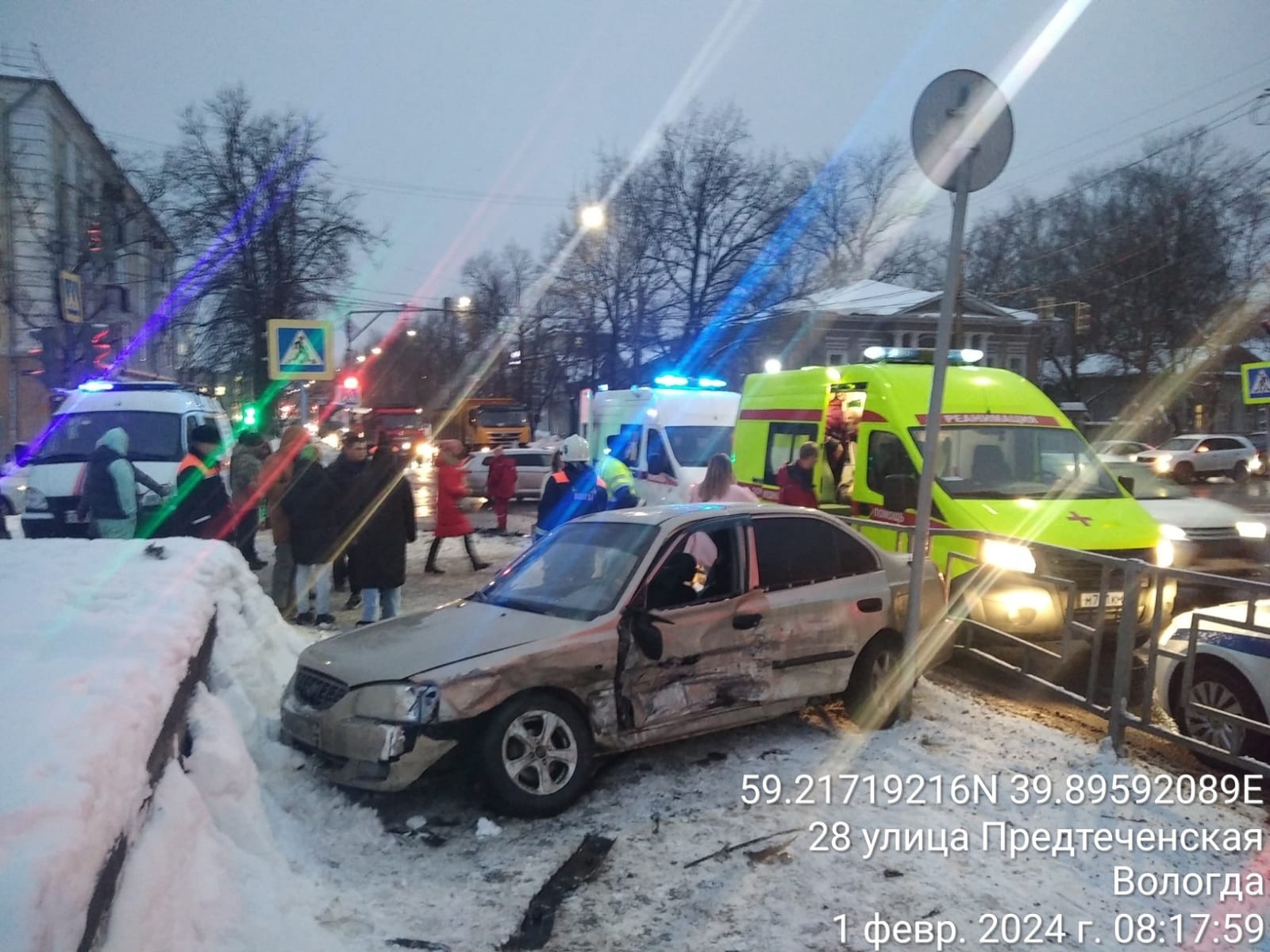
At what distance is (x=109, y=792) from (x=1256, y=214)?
44.1m

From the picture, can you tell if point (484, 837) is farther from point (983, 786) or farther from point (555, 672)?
point (983, 786)

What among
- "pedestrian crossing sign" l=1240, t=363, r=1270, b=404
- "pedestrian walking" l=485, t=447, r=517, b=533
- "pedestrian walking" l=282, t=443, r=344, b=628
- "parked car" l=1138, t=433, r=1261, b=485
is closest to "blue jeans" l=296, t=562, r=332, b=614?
"pedestrian walking" l=282, t=443, r=344, b=628

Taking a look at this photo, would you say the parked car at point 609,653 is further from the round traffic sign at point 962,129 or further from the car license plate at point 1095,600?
the round traffic sign at point 962,129

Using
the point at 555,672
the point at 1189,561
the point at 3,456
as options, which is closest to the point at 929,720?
the point at 555,672

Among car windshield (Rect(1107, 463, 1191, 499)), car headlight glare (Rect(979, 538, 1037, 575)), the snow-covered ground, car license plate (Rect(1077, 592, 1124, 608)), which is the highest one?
car windshield (Rect(1107, 463, 1191, 499))

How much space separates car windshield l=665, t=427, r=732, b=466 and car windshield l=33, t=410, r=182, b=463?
7.04m

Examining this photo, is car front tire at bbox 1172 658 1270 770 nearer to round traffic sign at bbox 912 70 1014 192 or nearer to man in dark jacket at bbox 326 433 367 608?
round traffic sign at bbox 912 70 1014 192

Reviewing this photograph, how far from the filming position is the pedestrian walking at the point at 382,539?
8539 millimetres

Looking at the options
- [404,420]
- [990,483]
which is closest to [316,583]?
[990,483]

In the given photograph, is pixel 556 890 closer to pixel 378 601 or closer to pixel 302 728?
pixel 302 728

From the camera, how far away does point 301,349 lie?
10586 millimetres

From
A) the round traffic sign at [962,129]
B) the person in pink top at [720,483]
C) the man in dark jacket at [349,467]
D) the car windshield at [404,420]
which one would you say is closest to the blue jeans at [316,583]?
the man in dark jacket at [349,467]

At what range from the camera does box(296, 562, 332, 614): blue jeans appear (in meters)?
9.23

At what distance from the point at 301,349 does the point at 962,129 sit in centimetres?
733
